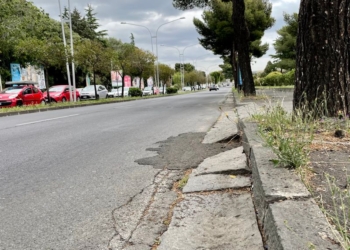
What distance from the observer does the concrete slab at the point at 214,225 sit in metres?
2.31

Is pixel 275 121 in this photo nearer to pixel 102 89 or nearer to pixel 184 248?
pixel 184 248

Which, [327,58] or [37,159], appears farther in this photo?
[37,159]

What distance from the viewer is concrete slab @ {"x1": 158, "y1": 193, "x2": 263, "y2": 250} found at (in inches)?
90.9

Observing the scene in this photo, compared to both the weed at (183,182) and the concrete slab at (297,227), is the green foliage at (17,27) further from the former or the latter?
the concrete slab at (297,227)

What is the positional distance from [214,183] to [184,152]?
6.69 feet

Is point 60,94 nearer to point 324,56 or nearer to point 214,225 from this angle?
point 324,56

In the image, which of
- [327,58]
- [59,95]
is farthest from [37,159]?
[59,95]

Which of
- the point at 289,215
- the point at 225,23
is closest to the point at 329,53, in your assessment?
the point at 289,215

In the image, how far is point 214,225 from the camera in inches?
105

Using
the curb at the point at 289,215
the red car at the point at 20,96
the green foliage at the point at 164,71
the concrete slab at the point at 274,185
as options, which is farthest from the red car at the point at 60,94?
the green foliage at the point at 164,71

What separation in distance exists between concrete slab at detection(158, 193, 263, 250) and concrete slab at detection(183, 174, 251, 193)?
0.53 ft

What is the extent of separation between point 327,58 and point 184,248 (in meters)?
3.42

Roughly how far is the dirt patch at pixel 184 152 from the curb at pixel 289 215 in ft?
7.32

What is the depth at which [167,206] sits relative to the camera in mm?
3221
